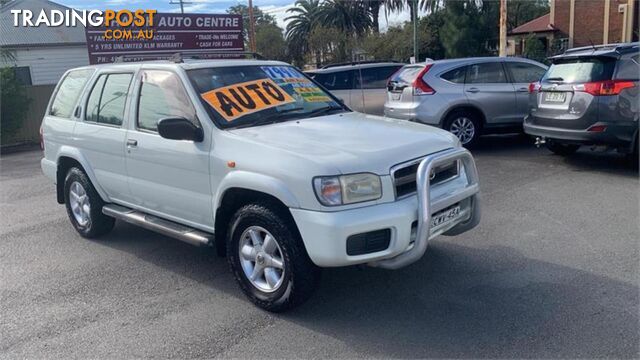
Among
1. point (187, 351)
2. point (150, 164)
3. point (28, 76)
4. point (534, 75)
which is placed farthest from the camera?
point (28, 76)

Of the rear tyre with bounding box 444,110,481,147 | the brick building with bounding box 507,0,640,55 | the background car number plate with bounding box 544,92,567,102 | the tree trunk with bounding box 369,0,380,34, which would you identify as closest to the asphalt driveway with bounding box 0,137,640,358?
the background car number plate with bounding box 544,92,567,102

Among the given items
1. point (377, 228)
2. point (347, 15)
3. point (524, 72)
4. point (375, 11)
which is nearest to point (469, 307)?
point (377, 228)

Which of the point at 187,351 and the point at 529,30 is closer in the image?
the point at 187,351

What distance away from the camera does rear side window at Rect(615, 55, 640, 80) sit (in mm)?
7656

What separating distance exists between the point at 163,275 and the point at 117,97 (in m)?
1.81

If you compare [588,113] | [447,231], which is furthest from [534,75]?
[447,231]

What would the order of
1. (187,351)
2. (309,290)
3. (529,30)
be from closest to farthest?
1. (187,351)
2. (309,290)
3. (529,30)

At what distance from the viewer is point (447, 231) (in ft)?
14.8

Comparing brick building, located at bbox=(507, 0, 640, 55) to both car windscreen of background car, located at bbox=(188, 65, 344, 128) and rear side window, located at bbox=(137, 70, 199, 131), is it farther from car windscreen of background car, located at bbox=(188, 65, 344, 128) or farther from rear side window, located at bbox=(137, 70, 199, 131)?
rear side window, located at bbox=(137, 70, 199, 131)

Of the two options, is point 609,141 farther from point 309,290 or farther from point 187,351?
point 187,351

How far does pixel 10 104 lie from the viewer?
52.9 ft

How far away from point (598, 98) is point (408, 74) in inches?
145

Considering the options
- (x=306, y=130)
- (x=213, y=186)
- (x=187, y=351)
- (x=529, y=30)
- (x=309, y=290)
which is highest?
(x=529, y=30)

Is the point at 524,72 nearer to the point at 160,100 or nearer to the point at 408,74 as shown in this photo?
the point at 408,74
